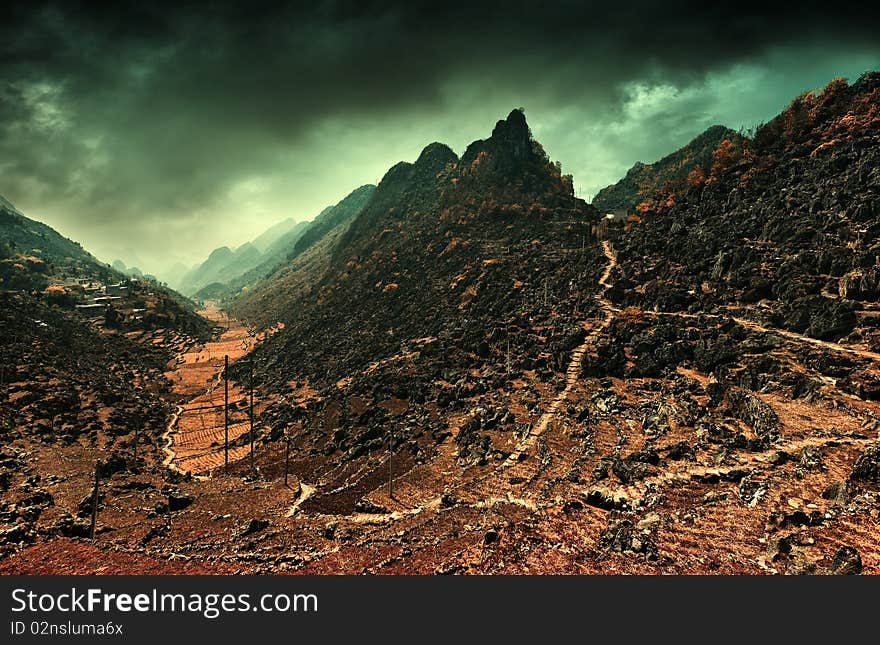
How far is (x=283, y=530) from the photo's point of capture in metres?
22.2

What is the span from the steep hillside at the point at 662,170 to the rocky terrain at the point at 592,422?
88.9 metres

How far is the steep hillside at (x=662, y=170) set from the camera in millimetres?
164613

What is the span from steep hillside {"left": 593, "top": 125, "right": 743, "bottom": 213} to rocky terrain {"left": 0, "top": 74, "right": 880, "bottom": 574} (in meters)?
88.9

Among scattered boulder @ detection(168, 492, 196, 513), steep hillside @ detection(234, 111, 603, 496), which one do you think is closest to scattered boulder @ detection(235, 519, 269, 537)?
scattered boulder @ detection(168, 492, 196, 513)

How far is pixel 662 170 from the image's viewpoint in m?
182

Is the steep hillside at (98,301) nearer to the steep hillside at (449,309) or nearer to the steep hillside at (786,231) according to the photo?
the steep hillside at (449,309)

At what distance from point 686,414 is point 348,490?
27.8 m

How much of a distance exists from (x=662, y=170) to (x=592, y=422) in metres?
204

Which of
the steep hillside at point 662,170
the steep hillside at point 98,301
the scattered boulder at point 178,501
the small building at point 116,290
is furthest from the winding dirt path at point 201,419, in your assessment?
the steep hillside at point 662,170

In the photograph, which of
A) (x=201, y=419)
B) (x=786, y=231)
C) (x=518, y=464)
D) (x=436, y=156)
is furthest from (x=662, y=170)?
(x=201, y=419)

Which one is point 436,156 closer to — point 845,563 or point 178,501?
point 178,501

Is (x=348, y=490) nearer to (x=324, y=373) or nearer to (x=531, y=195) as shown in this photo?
(x=324, y=373)

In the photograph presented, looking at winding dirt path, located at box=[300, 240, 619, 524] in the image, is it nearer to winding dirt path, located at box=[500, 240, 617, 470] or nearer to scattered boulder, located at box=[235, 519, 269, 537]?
winding dirt path, located at box=[500, 240, 617, 470]

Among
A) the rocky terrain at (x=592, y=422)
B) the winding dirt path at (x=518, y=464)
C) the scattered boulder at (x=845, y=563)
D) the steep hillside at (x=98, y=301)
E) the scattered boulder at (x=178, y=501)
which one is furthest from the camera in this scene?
the steep hillside at (x=98, y=301)
